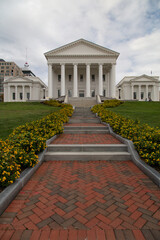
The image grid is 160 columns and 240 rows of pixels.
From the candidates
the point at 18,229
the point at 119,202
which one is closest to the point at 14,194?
the point at 18,229

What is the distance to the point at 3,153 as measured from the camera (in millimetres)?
3576

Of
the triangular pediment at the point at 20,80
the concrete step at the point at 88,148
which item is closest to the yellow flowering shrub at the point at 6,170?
the concrete step at the point at 88,148

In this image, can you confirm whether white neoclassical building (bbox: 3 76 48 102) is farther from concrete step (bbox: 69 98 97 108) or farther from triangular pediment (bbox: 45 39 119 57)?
concrete step (bbox: 69 98 97 108)

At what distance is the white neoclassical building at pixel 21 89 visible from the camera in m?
51.1

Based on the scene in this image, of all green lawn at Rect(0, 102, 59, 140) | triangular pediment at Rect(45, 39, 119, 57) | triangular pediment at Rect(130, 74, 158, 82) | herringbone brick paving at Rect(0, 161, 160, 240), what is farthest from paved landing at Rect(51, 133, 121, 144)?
triangular pediment at Rect(130, 74, 158, 82)

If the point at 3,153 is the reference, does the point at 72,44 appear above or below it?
above

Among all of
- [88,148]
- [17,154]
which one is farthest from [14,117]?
[17,154]

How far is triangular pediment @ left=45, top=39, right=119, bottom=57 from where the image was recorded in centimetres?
3794

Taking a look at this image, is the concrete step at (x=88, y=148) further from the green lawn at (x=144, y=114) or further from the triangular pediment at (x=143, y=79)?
the triangular pediment at (x=143, y=79)

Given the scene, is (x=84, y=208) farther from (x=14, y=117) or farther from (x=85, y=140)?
(x=14, y=117)

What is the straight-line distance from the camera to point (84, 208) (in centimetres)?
289

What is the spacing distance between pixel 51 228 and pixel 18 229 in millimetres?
543

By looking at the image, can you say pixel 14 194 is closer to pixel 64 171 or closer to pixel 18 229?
pixel 18 229

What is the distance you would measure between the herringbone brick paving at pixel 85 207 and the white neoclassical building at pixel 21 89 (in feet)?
167
